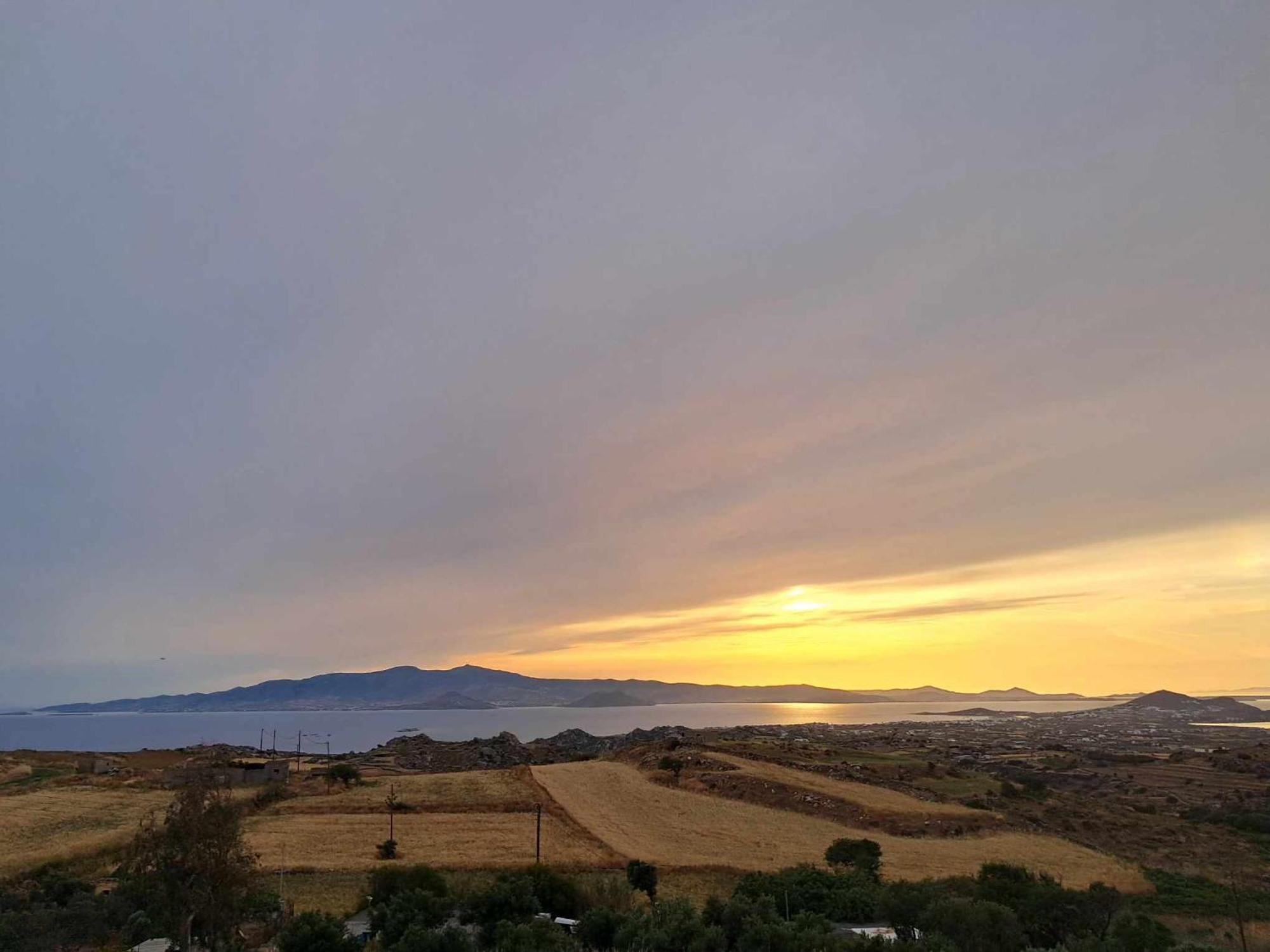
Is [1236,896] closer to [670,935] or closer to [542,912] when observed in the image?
[670,935]

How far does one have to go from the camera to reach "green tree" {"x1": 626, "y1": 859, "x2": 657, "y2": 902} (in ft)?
81.8

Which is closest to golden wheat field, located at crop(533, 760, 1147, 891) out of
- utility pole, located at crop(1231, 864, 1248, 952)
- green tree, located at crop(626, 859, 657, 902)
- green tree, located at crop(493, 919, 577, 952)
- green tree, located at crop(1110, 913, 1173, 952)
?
utility pole, located at crop(1231, 864, 1248, 952)

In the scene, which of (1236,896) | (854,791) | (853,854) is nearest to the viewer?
(1236,896)

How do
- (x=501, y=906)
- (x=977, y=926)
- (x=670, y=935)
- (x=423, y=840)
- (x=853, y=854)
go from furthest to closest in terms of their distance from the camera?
1. (x=423, y=840)
2. (x=853, y=854)
3. (x=501, y=906)
4. (x=977, y=926)
5. (x=670, y=935)

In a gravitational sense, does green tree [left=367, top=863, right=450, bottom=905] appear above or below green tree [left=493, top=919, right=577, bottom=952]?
below

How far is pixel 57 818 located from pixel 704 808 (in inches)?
1371

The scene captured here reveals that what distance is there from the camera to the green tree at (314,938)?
15.6 metres

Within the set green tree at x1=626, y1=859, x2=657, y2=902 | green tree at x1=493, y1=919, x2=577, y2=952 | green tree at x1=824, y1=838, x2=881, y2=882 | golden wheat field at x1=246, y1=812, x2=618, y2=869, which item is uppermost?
green tree at x1=493, y1=919, x2=577, y2=952

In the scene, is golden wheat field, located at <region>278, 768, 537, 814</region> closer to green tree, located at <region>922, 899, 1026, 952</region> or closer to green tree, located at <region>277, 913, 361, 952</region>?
green tree, located at <region>277, 913, 361, 952</region>

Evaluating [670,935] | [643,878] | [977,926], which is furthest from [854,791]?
[670,935]

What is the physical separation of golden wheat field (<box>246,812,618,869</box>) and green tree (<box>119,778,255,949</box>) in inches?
644

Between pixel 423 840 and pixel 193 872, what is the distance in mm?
23698

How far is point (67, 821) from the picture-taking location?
1715 inches

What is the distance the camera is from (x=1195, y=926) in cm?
2358
